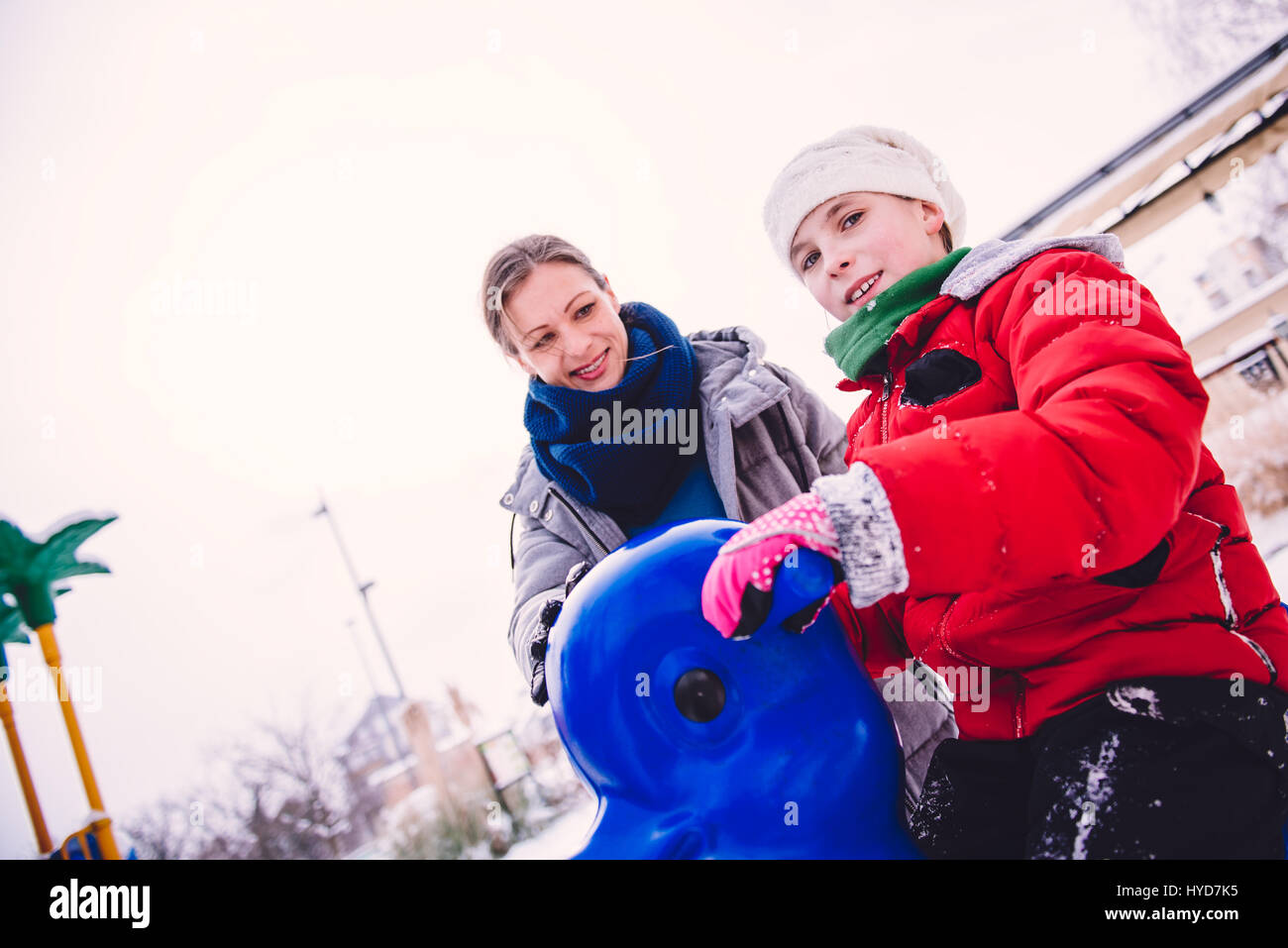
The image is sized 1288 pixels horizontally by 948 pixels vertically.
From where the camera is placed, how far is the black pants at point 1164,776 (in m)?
0.83

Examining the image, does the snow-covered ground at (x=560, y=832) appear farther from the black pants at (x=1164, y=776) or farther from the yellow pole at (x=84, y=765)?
the black pants at (x=1164, y=776)

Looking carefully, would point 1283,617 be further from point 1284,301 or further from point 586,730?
point 1284,301

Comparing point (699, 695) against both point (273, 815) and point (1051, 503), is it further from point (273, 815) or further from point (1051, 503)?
point (273, 815)

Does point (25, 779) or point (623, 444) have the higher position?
point (623, 444)

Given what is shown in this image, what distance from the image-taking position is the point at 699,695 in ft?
2.96

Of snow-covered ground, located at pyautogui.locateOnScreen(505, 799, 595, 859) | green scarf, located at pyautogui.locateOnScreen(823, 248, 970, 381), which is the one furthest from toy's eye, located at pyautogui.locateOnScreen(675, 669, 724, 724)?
snow-covered ground, located at pyautogui.locateOnScreen(505, 799, 595, 859)

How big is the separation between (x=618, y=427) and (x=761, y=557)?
1227mm

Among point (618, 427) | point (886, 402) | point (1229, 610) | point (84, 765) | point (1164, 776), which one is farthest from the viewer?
point (618, 427)

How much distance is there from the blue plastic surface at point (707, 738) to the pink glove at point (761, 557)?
0.37 ft

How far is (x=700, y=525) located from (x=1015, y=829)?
69 cm

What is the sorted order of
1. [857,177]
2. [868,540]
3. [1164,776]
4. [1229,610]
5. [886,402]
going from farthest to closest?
[857,177], [886,402], [1229,610], [1164,776], [868,540]

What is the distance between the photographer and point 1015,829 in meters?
1.00

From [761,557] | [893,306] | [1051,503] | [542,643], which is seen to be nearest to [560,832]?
[542,643]
